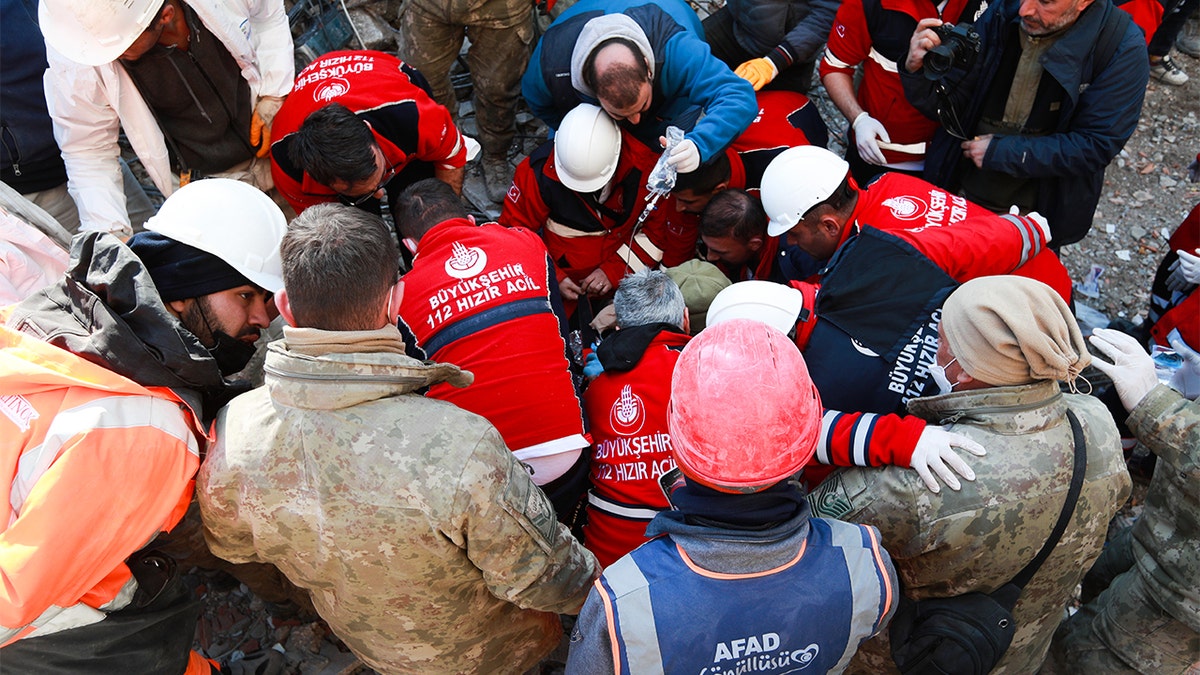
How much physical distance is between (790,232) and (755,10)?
5.86 feet

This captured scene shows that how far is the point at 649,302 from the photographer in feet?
9.80

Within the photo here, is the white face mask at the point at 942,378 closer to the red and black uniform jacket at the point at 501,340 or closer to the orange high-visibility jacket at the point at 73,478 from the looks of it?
the red and black uniform jacket at the point at 501,340

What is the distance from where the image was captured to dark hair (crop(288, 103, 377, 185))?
3.35 meters

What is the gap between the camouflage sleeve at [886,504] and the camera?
2225 millimetres

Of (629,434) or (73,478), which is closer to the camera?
(73,478)

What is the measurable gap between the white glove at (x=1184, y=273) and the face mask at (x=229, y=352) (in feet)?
13.0

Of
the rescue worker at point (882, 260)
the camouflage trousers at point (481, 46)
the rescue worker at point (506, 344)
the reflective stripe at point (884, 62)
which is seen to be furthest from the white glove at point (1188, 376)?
the camouflage trousers at point (481, 46)

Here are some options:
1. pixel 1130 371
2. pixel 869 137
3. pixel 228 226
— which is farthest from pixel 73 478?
pixel 869 137

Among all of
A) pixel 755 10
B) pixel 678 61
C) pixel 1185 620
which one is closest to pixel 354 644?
pixel 1185 620

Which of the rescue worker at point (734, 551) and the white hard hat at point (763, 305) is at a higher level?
the rescue worker at point (734, 551)

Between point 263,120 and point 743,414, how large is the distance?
2.95 meters

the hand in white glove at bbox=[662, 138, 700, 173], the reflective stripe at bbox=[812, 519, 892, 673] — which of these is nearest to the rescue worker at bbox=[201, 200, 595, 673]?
the reflective stripe at bbox=[812, 519, 892, 673]

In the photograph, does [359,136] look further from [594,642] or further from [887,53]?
[887,53]

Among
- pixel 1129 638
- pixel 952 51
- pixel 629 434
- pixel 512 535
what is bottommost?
pixel 1129 638
